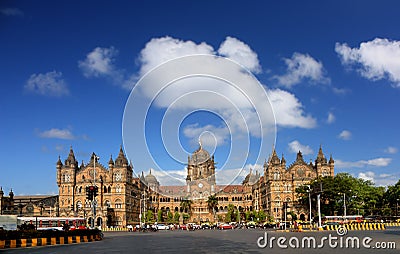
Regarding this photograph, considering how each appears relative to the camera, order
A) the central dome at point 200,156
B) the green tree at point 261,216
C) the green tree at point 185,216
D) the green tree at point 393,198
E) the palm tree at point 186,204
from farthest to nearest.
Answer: the central dome at point 200,156
the palm tree at point 186,204
the green tree at point 185,216
the green tree at point 261,216
the green tree at point 393,198

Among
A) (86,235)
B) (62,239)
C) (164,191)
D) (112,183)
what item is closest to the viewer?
(62,239)

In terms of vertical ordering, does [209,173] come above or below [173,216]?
above

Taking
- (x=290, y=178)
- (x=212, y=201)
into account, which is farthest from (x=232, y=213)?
(x=290, y=178)

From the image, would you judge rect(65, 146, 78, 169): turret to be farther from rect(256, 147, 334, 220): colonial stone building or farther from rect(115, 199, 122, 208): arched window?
rect(256, 147, 334, 220): colonial stone building

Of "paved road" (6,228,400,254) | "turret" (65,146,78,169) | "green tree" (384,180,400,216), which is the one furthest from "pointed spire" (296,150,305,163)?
"paved road" (6,228,400,254)

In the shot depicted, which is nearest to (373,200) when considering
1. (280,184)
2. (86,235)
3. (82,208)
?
(280,184)

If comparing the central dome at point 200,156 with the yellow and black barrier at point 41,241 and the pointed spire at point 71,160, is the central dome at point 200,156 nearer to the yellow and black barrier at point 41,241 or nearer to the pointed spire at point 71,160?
the pointed spire at point 71,160

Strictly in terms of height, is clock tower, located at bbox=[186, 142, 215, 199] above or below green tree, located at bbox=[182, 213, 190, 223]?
above

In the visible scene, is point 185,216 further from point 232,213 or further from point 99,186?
point 99,186

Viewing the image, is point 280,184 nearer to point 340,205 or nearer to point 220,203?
point 340,205

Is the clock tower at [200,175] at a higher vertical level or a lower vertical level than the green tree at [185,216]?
higher

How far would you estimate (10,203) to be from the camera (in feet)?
381

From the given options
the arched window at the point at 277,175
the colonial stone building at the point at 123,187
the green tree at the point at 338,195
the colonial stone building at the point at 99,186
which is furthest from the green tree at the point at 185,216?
the green tree at the point at 338,195

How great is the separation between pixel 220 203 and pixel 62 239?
433 feet
